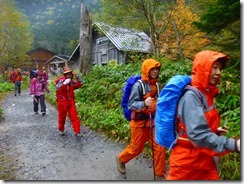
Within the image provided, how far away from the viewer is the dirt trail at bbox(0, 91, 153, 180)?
4613mm

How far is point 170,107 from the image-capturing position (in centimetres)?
253

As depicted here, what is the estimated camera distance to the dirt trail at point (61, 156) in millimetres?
4613

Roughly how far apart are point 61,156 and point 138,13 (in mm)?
9465

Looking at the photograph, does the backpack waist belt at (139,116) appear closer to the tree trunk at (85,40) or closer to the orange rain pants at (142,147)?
the orange rain pants at (142,147)

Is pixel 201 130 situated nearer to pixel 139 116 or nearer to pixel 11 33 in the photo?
pixel 139 116

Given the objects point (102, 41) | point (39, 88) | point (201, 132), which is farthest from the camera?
point (102, 41)

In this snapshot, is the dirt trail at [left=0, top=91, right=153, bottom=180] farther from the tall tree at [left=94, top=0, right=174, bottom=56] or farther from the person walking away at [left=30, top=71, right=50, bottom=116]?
the tall tree at [left=94, top=0, right=174, bottom=56]

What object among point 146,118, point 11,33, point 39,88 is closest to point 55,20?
point 11,33

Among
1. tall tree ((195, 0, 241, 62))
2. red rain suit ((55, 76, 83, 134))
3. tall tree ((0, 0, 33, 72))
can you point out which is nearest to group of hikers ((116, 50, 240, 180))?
tall tree ((195, 0, 241, 62))

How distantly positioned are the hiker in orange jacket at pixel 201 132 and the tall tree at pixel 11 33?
29.7 meters

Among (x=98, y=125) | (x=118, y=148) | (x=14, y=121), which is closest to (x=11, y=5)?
(x=14, y=121)

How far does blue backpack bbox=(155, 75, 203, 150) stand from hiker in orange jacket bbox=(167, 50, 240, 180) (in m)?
0.05

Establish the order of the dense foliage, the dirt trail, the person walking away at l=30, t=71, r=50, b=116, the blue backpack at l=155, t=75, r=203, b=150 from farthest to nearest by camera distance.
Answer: the dense foliage → the person walking away at l=30, t=71, r=50, b=116 → the dirt trail → the blue backpack at l=155, t=75, r=203, b=150

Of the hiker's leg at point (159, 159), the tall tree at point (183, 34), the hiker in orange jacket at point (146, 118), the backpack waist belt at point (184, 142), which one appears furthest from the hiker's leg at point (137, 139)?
the tall tree at point (183, 34)
